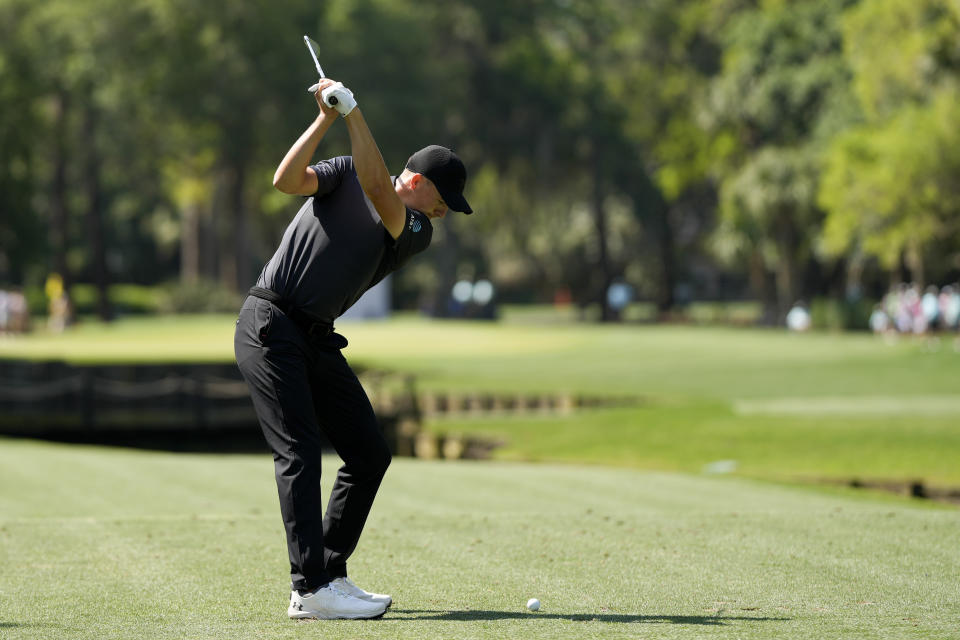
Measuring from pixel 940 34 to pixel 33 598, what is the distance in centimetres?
3743

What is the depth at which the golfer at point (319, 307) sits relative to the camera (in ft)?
19.6

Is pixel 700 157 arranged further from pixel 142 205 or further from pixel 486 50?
pixel 142 205

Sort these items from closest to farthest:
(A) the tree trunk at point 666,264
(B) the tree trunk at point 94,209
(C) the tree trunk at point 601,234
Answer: (B) the tree trunk at point 94,209, (C) the tree trunk at point 601,234, (A) the tree trunk at point 666,264

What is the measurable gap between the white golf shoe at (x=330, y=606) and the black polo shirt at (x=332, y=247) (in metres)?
1.19

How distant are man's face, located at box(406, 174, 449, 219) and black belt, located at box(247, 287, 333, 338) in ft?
2.14

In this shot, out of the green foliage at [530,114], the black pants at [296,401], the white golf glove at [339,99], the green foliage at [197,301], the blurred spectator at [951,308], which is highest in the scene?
the green foliage at [530,114]

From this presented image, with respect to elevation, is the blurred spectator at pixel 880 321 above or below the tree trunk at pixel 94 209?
below

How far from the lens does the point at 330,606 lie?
6023 millimetres

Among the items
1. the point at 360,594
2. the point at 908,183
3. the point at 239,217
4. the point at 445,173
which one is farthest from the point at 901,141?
the point at 360,594

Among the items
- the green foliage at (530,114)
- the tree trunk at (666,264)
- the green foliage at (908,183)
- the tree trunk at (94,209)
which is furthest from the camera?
the tree trunk at (666,264)

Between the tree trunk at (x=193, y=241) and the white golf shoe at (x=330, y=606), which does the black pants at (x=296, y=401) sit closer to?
the white golf shoe at (x=330, y=606)

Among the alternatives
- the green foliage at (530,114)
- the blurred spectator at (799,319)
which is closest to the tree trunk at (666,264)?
the green foliage at (530,114)

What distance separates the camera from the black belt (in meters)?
6.06

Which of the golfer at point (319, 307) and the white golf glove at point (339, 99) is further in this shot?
the golfer at point (319, 307)
